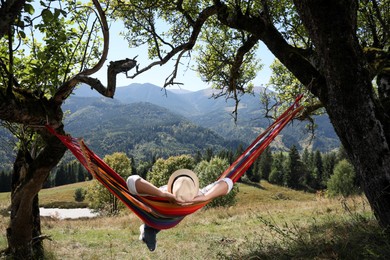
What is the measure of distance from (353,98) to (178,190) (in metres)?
2.22

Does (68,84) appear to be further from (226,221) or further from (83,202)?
(83,202)

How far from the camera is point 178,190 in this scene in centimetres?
387

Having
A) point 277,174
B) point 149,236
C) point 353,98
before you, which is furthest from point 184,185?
point 277,174

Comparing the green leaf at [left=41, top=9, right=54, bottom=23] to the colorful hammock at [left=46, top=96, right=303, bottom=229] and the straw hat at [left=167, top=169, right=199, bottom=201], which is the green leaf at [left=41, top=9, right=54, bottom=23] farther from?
the straw hat at [left=167, top=169, right=199, bottom=201]

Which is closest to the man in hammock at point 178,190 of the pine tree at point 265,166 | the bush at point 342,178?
the bush at point 342,178

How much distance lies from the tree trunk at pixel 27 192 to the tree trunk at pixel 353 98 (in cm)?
396

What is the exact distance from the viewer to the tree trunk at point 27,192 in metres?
5.01

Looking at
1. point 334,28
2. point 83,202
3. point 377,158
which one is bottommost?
point 83,202

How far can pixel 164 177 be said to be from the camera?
44438 millimetres

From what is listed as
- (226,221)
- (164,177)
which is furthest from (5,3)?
(164,177)

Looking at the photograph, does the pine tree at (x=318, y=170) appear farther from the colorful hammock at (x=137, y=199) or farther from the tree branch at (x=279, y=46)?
the colorful hammock at (x=137, y=199)

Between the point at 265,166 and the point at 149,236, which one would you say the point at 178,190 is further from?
the point at 265,166

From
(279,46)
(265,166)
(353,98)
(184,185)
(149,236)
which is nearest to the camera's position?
(353,98)

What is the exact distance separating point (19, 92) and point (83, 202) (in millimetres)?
75547
